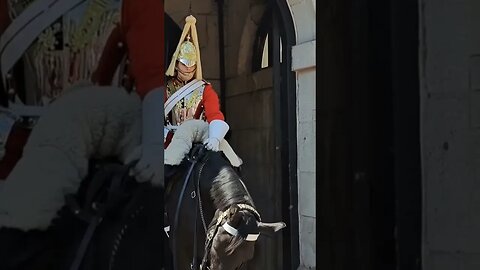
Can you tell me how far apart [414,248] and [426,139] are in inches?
11.4

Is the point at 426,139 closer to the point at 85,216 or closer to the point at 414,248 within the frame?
the point at 414,248

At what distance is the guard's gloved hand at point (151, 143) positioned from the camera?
Answer: 1706mm

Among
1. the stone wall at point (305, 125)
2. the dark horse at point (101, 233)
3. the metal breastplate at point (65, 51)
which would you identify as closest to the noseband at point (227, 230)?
the stone wall at point (305, 125)

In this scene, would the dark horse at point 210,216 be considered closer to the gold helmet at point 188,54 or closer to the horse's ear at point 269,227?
the horse's ear at point 269,227

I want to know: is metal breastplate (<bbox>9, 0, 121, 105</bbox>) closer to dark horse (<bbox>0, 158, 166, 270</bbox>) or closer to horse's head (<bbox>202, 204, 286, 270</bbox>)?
dark horse (<bbox>0, 158, 166, 270</bbox>)

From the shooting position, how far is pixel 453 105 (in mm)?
1974

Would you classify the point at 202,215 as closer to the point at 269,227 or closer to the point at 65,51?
the point at 269,227

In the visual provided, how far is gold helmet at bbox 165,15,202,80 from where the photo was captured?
2721 mm

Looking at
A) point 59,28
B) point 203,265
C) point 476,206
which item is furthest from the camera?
point 203,265

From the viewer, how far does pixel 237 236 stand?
8.77ft

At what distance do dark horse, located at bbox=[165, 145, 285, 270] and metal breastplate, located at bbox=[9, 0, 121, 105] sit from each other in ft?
3.52

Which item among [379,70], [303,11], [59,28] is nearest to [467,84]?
[379,70]

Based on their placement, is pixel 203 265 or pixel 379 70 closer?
pixel 379 70

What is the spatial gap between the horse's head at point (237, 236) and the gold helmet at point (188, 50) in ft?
1.71
